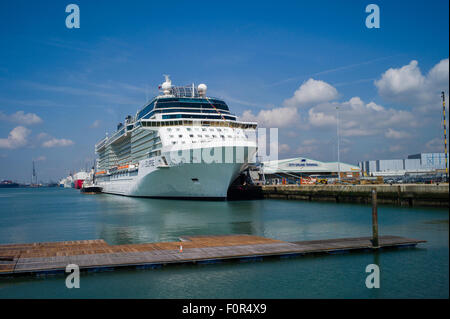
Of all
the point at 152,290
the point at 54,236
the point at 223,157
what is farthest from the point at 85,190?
the point at 152,290

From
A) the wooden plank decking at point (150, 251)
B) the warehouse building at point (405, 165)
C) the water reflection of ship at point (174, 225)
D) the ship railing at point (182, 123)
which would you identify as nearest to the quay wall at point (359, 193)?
the ship railing at point (182, 123)

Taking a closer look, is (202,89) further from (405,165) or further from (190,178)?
(405,165)

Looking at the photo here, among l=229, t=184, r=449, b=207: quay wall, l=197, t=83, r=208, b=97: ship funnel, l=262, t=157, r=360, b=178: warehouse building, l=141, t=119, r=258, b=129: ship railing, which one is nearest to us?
l=229, t=184, r=449, b=207: quay wall

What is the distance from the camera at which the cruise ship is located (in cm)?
4012

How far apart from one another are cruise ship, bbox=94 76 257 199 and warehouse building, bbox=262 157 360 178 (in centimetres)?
5097

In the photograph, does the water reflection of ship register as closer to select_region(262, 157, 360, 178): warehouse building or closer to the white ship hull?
the white ship hull

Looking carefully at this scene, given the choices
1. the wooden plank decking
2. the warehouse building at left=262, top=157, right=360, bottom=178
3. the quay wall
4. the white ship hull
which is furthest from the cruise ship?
the warehouse building at left=262, top=157, right=360, bottom=178

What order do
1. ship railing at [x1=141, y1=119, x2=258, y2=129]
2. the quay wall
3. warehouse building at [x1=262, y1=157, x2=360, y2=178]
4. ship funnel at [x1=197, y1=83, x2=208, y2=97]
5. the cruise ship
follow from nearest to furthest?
the quay wall
the cruise ship
ship railing at [x1=141, y1=119, x2=258, y2=129]
ship funnel at [x1=197, y1=83, x2=208, y2=97]
warehouse building at [x1=262, y1=157, x2=360, y2=178]

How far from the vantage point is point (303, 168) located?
10519 centimetres

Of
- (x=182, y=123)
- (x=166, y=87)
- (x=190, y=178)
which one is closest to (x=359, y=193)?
(x=190, y=178)

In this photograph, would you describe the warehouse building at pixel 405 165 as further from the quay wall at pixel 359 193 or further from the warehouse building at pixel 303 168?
the quay wall at pixel 359 193

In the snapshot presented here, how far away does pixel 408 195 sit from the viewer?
39094mm
